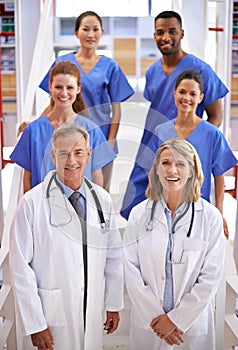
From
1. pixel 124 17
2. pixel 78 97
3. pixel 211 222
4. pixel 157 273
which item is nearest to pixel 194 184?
pixel 211 222

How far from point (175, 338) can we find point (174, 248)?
39 centimetres

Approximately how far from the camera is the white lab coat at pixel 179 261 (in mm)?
2945

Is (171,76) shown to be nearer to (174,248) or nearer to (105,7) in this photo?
(105,7)

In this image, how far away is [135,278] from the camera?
298 centimetres

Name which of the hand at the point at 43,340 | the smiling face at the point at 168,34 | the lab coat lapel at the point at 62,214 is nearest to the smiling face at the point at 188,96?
the smiling face at the point at 168,34

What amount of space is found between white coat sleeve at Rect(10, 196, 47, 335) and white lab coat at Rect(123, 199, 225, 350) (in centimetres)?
38

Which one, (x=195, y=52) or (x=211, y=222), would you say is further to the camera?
(x=195, y=52)

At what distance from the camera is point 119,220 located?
2.97 metres

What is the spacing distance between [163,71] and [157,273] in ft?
2.80

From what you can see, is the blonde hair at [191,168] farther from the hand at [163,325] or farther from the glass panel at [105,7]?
the glass panel at [105,7]

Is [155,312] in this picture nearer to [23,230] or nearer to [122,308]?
[122,308]

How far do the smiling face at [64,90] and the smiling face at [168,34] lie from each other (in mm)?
404

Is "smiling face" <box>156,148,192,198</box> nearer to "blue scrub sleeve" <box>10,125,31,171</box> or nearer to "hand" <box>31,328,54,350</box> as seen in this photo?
"blue scrub sleeve" <box>10,125,31,171</box>

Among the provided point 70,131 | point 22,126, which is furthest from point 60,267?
point 22,126
